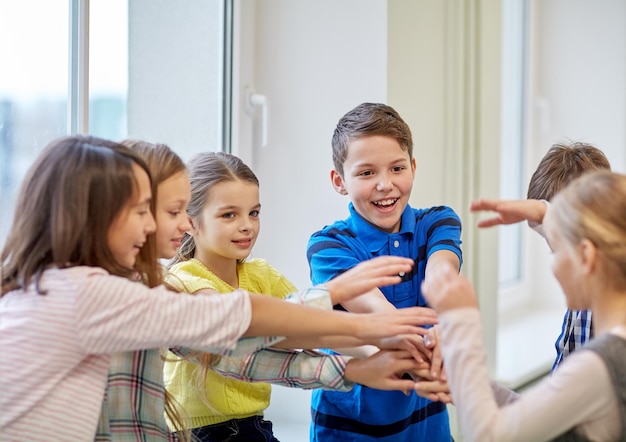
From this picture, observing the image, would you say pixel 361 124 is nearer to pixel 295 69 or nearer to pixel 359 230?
pixel 359 230

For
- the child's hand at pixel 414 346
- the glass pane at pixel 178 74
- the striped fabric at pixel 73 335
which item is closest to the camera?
the striped fabric at pixel 73 335

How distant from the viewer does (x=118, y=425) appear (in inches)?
49.9

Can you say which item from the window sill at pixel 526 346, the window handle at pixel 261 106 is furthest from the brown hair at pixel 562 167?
the window sill at pixel 526 346

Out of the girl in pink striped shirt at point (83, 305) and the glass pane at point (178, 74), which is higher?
the glass pane at point (178, 74)

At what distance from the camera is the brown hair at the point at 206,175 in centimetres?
160

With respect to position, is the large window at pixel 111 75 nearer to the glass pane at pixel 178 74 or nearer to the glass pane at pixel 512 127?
the glass pane at pixel 178 74

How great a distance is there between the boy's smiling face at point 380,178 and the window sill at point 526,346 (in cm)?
134

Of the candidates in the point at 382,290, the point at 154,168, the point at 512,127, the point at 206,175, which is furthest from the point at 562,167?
the point at 512,127

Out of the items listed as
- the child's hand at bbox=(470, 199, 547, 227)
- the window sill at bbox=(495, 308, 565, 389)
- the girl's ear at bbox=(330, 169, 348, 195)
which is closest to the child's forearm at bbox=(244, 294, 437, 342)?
the child's hand at bbox=(470, 199, 547, 227)

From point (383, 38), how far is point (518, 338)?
161 centimetres

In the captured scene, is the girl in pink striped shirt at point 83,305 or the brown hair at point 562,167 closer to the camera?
the girl in pink striped shirt at point 83,305

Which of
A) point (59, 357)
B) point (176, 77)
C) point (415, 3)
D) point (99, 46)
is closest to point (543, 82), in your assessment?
point (415, 3)

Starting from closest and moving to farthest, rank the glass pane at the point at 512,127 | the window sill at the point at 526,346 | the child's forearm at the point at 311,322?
the child's forearm at the point at 311,322
the window sill at the point at 526,346
the glass pane at the point at 512,127

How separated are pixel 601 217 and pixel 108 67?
1126 mm
